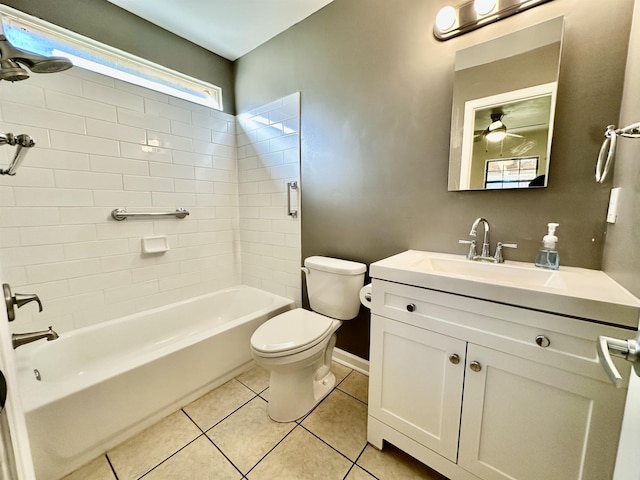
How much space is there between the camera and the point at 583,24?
39.7 inches

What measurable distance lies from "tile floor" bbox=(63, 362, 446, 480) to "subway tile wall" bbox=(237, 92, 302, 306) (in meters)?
0.86

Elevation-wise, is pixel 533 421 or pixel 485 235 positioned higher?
pixel 485 235

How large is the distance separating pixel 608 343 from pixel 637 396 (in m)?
0.10

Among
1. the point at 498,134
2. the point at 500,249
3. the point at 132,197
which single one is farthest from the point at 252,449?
the point at 498,134

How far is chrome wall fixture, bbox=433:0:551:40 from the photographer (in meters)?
1.12

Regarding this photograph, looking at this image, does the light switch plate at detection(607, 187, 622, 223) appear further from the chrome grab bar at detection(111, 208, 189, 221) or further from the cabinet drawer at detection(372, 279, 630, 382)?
the chrome grab bar at detection(111, 208, 189, 221)

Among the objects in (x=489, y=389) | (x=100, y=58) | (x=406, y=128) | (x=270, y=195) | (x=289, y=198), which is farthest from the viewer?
(x=270, y=195)

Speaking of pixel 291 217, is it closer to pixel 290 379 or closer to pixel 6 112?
pixel 290 379

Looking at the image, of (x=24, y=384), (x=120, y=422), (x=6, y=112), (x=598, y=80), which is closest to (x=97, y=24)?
(x=6, y=112)

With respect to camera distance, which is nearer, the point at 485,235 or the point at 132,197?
the point at 485,235

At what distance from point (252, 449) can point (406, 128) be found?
72.0 inches

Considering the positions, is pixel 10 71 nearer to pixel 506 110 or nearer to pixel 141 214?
pixel 141 214

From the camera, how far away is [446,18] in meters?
1.26

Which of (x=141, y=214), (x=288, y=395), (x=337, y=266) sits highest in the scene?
(x=141, y=214)
